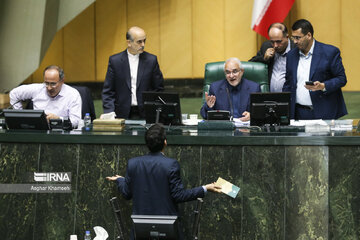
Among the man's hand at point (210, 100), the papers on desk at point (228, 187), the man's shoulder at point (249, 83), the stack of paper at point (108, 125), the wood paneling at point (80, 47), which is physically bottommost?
the papers on desk at point (228, 187)

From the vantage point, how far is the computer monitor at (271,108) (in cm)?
513

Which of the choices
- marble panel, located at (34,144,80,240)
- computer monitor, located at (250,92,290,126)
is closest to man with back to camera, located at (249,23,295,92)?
computer monitor, located at (250,92,290,126)

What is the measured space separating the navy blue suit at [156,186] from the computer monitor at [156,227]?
0.14 meters

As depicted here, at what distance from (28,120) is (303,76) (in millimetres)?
2436

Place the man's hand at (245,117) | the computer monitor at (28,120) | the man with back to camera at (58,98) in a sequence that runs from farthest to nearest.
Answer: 1. the man with back to camera at (58,98)
2. the man's hand at (245,117)
3. the computer monitor at (28,120)

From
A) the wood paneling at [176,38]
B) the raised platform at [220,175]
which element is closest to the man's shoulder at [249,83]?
the raised platform at [220,175]

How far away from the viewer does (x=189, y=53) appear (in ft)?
27.5

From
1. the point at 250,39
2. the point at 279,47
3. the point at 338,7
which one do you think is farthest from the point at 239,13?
the point at 279,47

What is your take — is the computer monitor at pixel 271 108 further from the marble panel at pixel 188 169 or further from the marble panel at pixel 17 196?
the marble panel at pixel 17 196

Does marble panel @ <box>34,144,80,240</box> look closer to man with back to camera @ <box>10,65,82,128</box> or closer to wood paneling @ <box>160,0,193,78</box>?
man with back to camera @ <box>10,65,82,128</box>

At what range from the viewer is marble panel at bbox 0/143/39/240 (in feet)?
15.5

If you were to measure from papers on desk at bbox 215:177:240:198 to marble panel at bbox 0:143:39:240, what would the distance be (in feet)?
4.28

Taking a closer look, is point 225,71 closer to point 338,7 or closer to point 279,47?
point 279,47

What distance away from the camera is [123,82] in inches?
254
